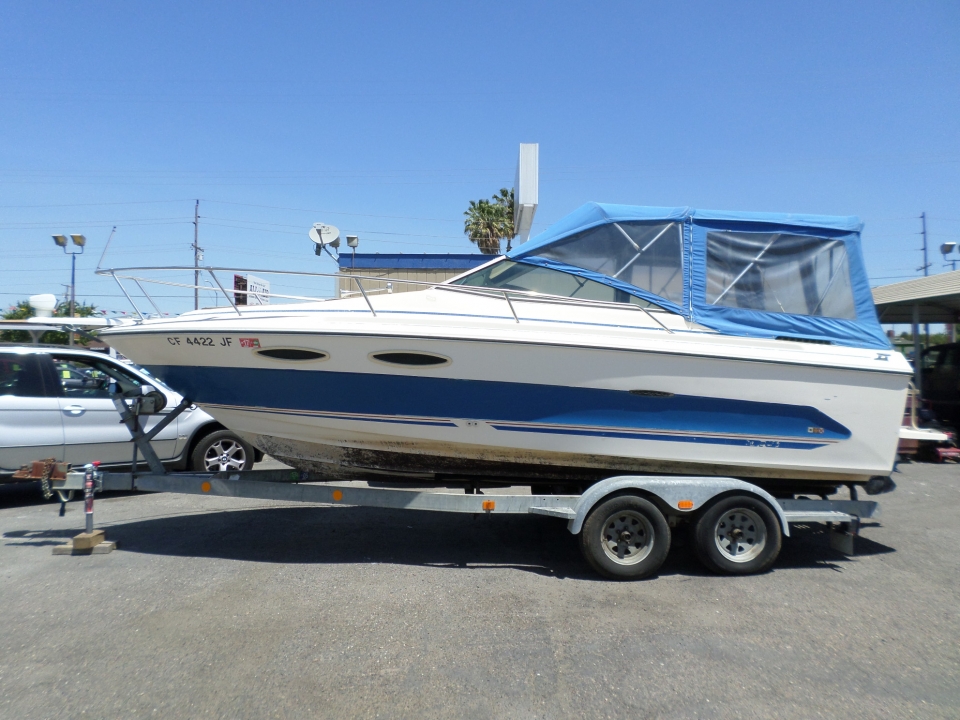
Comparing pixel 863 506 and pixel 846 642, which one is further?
pixel 863 506

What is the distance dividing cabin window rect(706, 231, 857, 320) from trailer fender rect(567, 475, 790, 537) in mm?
1391

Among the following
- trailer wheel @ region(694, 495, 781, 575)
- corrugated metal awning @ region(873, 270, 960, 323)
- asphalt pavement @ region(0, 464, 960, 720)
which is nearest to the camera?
asphalt pavement @ region(0, 464, 960, 720)

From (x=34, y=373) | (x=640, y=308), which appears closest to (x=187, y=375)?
(x=34, y=373)

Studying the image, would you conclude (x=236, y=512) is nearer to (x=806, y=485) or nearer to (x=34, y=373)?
(x=34, y=373)

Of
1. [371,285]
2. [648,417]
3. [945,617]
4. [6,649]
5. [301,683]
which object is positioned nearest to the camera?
[301,683]

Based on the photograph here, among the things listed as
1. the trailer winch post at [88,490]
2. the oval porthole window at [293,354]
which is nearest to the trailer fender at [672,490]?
the oval porthole window at [293,354]

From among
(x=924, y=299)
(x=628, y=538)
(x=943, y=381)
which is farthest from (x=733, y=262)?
(x=943, y=381)

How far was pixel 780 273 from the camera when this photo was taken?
202 inches

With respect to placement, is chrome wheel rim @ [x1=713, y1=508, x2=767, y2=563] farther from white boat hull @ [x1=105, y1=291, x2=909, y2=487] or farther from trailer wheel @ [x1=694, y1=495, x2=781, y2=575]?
white boat hull @ [x1=105, y1=291, x2=909, y2=487]

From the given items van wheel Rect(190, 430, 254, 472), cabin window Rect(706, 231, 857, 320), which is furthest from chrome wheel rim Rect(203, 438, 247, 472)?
cabin window Rect(706, 231, 857, 320)

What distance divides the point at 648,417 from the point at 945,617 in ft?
7.26

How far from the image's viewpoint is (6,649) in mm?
3441

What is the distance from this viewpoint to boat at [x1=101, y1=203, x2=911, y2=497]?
458 centimetres

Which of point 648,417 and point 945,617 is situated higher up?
point 648,417
